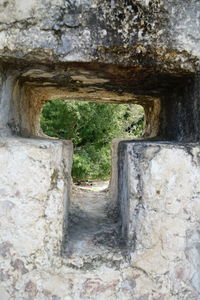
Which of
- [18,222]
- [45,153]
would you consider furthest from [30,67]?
[18,222]

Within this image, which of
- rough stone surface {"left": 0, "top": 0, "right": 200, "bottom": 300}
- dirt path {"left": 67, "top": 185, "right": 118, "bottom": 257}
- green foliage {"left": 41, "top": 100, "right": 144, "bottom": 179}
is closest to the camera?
rough stone surface {"left": 0, "top": 0, "right": 200, "bottom": 300}

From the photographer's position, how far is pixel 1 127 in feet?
4.46

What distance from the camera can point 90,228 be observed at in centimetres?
158

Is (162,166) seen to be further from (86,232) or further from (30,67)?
(30,67)

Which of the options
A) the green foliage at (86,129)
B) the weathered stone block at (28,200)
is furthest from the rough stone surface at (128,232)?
the green foliage at (86,129)

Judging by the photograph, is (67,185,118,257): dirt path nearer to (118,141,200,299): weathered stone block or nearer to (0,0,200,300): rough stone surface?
(0,0,200,300): rough stone surface

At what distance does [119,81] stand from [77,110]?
14.2 feet

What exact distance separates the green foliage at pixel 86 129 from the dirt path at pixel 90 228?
3.70 m

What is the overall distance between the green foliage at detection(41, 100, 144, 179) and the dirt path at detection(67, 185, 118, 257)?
3.70m

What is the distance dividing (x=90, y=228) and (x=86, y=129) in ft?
16.1

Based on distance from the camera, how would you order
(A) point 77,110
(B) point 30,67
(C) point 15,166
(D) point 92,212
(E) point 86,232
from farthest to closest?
(A) point 77,110 < (D) point 92,212 < (E) point 86,232 < (B) point 30,67 < (C) point 15,166

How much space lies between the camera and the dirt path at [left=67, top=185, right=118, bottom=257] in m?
1.37

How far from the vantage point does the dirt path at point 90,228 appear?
4.50 feet

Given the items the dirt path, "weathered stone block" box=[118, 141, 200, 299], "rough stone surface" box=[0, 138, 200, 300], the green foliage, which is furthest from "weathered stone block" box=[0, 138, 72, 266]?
the green foliage
